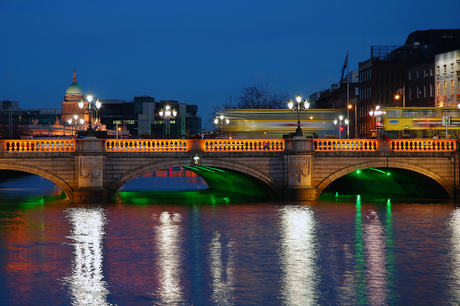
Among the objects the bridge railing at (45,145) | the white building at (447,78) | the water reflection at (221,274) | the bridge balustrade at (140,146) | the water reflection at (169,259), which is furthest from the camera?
the white building at (447,78)

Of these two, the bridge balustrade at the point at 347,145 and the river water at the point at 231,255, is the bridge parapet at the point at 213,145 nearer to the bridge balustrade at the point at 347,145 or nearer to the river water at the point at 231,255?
the bridge balustrade at the point at 347,145

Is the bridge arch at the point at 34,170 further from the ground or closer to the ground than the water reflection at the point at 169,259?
further from the ground

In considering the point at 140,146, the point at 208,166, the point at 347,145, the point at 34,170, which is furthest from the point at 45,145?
the point at 347,145

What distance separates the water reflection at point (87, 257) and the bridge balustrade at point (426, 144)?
762 inches

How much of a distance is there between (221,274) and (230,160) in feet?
70.2

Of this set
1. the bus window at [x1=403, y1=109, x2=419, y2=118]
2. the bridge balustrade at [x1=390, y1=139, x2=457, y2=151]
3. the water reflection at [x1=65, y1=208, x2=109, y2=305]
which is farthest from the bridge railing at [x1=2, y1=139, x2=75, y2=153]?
the bus window at [x1=403, y1=109, x2=419, y2=118]

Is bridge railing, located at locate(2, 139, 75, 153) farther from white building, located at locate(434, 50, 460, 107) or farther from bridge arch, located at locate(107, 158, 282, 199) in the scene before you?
white building, located at locate(434, 50, 460, 107)

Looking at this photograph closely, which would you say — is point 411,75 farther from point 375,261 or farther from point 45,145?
point 375,261

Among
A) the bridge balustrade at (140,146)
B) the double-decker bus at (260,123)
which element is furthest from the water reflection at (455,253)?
the double-decker bus at (260,123)

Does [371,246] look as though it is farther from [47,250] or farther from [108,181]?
[108,181]

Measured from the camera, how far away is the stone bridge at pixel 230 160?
40.9 m

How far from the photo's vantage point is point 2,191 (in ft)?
192

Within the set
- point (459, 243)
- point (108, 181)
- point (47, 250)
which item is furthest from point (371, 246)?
point (108, 181)

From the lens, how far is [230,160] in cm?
4297
